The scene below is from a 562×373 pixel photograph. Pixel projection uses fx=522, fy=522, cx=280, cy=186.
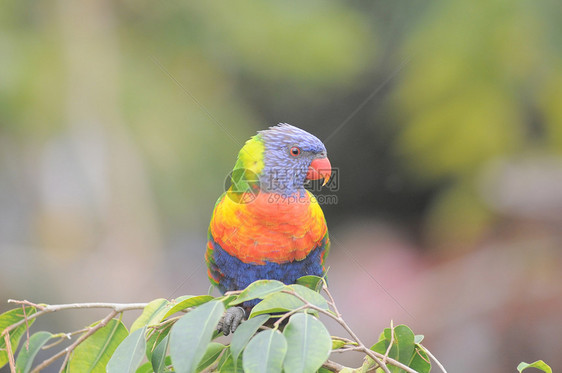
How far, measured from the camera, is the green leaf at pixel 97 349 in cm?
116

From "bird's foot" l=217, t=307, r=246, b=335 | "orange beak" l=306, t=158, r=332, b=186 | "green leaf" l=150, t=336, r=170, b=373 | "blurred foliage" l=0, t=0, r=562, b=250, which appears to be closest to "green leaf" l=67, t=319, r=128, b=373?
"green leaf" l=150, t=336, r=170, b=373

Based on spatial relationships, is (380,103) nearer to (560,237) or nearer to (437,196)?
(437,196)

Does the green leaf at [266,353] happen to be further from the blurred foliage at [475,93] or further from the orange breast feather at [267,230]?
the blurred foliage at [475,93]

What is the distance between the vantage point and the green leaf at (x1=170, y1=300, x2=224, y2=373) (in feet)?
2.66

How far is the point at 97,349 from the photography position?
117 centimetres

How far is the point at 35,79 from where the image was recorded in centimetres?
361

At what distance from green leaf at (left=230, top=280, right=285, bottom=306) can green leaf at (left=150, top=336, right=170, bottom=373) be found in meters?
0.19

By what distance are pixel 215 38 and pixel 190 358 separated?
3574 mm

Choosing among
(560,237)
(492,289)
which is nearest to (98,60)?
(492,289)

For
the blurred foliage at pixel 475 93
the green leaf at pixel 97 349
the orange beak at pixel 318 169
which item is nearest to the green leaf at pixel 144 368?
the green leaf at pixel 97 349

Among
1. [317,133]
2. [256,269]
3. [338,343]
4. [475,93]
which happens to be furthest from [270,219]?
[317,133]

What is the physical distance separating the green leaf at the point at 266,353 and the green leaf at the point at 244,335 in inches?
2.1

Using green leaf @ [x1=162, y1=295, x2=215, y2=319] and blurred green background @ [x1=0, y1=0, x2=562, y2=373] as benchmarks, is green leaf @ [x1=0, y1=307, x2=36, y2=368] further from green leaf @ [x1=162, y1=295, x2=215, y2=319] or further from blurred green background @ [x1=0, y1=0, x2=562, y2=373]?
blurred green background @ [x1=0, y1=0, x2=562, y2=373]

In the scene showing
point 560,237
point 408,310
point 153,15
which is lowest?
point 408,310
